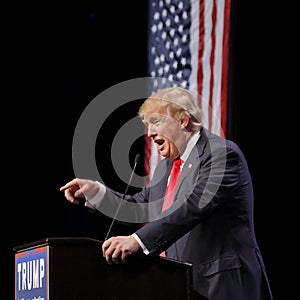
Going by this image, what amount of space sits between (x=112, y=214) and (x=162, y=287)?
1.82 feet

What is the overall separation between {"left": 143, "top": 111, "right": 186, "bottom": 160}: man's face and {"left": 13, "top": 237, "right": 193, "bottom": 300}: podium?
0.56m

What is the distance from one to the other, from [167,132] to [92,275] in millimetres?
693

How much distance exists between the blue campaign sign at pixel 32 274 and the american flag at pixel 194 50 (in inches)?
60.0

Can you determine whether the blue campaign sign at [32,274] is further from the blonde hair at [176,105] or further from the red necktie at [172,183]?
the blonde hair at [176,105]

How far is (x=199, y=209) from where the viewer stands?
237 cm

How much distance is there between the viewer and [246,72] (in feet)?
12.4

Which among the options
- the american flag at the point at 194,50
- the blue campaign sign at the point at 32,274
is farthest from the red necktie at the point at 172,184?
the american flag at the point at 194,50

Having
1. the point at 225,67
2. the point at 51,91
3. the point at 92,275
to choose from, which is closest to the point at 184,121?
the point at 92,275

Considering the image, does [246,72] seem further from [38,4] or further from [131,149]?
[38,4]

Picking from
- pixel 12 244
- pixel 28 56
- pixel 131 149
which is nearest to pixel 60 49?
pixel 28 56

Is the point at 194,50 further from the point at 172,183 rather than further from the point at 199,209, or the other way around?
the point at 199,209

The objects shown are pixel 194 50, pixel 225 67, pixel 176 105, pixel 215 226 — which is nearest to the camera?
pixel 215 226

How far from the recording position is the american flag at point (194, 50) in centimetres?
381

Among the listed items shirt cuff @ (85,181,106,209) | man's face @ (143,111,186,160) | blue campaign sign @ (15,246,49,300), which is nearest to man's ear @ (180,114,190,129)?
man's face @ (143,111,186,160)
